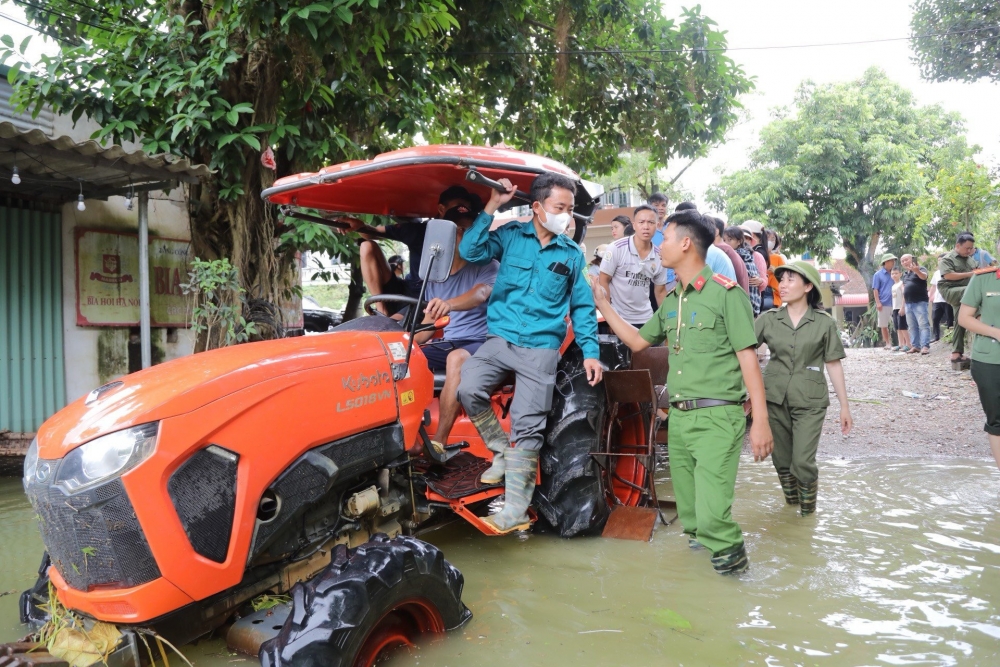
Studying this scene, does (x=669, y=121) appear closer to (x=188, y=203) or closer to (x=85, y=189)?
(x=188, y=203)

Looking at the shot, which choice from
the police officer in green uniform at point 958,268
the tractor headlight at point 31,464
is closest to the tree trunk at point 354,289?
the tractor headlight at point 31,464

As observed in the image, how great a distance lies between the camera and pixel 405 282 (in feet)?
15.2

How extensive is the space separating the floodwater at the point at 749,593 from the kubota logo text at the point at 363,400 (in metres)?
0.93

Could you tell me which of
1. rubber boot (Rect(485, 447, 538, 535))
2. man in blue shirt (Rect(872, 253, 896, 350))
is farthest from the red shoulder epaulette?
man in blue shirt (Rect(872, 253, 896, 350))

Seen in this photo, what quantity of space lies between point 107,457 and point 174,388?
0.28 meters

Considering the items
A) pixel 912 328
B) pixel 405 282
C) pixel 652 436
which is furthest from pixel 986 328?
pixel 912 328

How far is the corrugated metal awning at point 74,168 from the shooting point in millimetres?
5271

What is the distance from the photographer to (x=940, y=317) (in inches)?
483

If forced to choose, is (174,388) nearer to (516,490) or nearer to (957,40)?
(516,490)

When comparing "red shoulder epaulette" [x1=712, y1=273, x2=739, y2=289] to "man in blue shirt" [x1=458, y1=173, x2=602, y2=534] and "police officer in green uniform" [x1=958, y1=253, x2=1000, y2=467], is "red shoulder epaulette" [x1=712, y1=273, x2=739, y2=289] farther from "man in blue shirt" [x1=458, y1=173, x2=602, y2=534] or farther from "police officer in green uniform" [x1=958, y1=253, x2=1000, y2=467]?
"police officer in green uniform" [x1=958, y1=253, x2=1000, y2=467]

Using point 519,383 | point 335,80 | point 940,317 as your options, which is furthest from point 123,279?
point 940,317

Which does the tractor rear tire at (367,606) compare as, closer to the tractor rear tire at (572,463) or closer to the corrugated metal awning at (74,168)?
the tractor rear tire at (572,463)

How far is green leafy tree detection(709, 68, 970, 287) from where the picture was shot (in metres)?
21.5

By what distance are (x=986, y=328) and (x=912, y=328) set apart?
8.67 m
